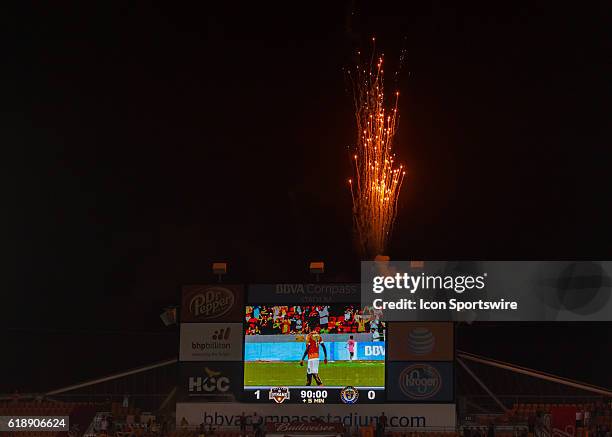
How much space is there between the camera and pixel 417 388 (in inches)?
1084

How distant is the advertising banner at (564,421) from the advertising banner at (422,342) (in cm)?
323

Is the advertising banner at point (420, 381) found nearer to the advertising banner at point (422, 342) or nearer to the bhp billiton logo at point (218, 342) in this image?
the advertising banner at point (422, 342)

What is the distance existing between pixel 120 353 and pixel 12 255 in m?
5.69

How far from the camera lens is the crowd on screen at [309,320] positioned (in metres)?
27.7

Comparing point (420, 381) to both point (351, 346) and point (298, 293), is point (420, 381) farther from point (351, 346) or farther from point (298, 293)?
point (298, 293)

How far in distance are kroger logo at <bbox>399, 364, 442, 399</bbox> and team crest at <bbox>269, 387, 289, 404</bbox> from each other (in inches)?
123

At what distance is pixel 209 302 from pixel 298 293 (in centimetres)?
248

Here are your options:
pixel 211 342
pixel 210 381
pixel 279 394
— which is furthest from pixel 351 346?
pixel 210 381

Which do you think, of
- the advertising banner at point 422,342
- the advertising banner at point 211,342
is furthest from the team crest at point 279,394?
the advertising banner at point 422,342

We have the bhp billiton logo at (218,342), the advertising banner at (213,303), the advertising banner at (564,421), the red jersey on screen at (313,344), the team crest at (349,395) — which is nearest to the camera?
the advertising banner at (564,421)

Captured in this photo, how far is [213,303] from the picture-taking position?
28219 millimetres

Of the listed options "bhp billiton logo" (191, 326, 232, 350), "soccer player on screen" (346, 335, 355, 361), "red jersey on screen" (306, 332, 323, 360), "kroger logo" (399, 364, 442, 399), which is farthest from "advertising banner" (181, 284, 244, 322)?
"kroger logo" (399, 364, 442, 399)

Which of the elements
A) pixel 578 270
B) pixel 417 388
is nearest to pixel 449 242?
pixel 578 270

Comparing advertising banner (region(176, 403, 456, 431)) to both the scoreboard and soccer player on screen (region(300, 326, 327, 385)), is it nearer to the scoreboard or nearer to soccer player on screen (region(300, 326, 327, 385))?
the scoreboard
